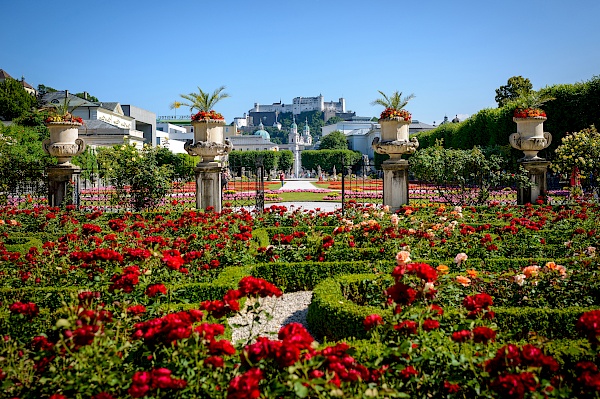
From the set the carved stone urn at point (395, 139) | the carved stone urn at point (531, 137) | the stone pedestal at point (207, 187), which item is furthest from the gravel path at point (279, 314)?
the carved stone urn at point (531, 137)

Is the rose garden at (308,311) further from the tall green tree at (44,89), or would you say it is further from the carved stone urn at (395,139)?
the tall green tree at (44,89)

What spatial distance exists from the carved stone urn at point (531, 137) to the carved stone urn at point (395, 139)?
264cm

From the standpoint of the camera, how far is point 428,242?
699cm

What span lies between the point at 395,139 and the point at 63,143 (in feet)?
25.2

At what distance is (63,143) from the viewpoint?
12250 mm

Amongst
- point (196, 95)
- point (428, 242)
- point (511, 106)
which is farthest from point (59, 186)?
point (511, 106)

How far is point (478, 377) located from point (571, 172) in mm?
13106

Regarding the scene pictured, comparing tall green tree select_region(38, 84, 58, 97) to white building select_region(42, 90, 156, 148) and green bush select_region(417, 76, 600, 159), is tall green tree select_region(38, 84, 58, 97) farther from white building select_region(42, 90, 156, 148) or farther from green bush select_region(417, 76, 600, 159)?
green bush select_region(417, 76, 600, 159)

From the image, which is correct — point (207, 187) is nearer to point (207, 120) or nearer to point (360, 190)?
point (207, 120)

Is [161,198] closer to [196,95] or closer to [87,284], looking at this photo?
[196,95]

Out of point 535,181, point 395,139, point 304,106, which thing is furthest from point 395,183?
point 304,106

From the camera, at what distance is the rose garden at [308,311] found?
8.21 ft

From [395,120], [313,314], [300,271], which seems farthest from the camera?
[395,120]

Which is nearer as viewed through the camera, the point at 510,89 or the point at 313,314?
the point at 313,314
